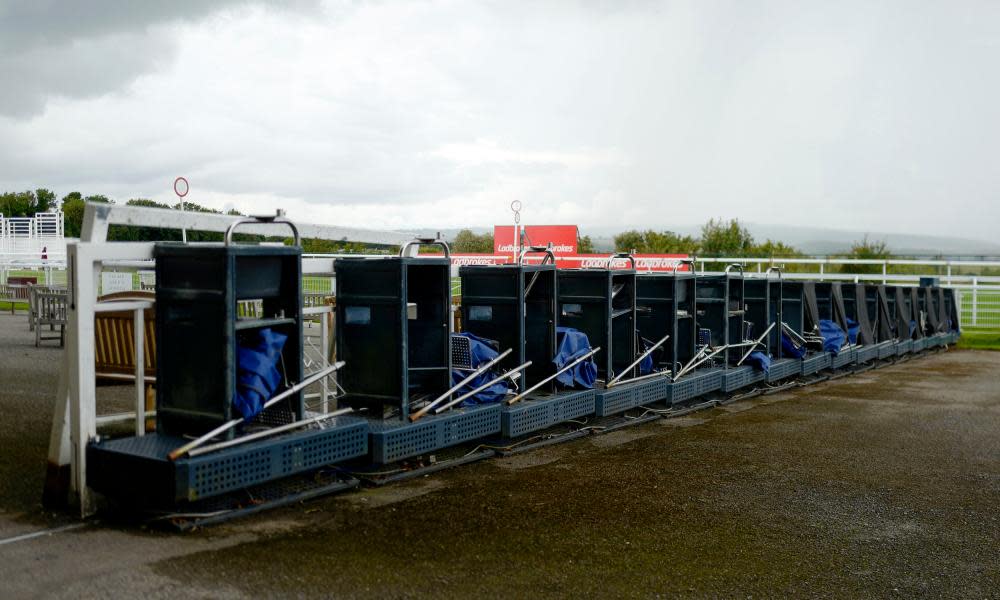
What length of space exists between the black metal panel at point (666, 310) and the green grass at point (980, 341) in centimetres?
1289

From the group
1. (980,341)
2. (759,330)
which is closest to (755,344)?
(759,330)

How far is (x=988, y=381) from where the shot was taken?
14414 millimetres

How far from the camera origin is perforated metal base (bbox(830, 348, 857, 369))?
573 inches

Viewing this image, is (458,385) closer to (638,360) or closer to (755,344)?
(638,360)

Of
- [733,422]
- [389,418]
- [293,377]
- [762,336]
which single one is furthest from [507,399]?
[762,336]

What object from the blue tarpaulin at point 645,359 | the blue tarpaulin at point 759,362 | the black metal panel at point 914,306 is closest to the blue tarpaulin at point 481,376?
the blue tarpaulin at point 645,359

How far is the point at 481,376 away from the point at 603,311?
6.59 feet

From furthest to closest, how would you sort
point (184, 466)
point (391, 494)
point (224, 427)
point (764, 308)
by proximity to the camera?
1. point (764, 308)
2. point (391, 494)
3. point (224, 427)
4. point (184, 466)

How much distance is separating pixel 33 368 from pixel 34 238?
47.3 m

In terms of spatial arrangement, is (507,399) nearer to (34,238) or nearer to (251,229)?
(251,229)

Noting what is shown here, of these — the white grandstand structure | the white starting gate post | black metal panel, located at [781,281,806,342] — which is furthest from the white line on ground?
the white grandstand structure

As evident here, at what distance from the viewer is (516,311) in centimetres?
841

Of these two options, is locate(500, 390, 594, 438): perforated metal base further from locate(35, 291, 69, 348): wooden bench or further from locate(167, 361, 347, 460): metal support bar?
locate(35, 291, 69, 348): wooden bench

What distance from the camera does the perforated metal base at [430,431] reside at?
6.74 m
